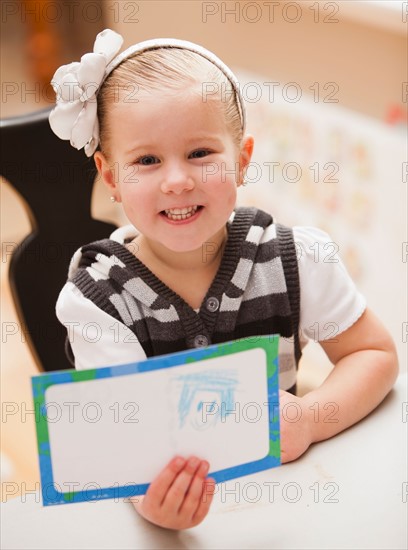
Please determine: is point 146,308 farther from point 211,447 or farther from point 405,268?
point 405,268

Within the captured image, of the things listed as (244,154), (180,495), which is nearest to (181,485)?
(180,495)

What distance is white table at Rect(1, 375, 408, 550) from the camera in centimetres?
82

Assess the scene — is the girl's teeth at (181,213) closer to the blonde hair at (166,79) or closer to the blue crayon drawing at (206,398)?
the blonde hair at (166,79)

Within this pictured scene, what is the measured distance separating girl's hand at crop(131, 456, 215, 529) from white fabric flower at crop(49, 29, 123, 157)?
47 centimetres

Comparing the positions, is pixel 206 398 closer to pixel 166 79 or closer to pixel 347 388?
pixel 347 388

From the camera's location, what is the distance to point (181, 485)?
0.79 m

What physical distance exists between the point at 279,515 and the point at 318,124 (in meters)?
1.46

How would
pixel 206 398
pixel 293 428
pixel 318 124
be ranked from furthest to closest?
pixel 318 124
pixel 293 428
pixel 206 398

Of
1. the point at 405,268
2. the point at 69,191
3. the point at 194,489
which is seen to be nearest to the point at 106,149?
the point at 69,191

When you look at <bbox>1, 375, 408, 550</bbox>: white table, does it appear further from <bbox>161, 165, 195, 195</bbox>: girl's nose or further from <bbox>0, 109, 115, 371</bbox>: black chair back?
<bbox>0, 109, 115, 371</bbox>: black chair back

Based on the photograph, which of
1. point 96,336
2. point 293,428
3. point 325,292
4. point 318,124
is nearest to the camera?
point 293,428

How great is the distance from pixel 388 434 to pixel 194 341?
28cm

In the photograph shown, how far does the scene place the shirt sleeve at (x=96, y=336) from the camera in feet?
3.39

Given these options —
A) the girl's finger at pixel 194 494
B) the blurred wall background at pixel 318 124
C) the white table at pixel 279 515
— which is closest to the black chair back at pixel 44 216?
the blurred wall background at pixel 318 124
